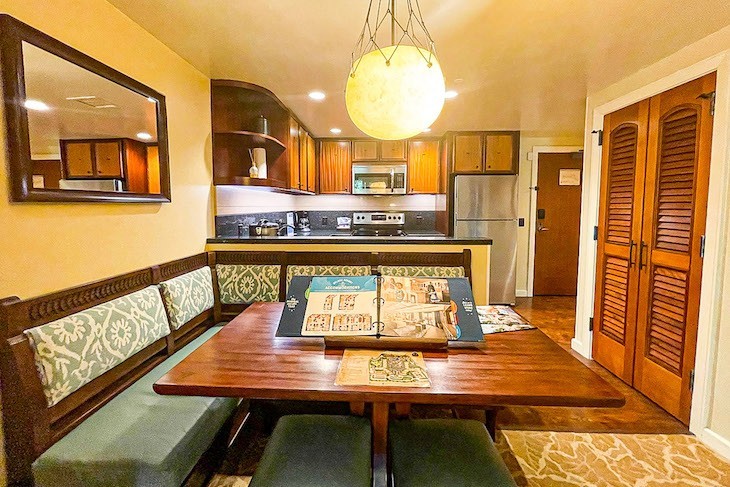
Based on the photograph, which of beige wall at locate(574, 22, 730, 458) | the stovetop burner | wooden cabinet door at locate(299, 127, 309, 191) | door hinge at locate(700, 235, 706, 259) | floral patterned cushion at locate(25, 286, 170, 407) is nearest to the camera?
floral patterned cushion at locate(25, 286, 170, 407)

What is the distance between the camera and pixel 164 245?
2314 mm

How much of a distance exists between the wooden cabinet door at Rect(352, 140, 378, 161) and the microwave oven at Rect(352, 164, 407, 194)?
0.37 ft

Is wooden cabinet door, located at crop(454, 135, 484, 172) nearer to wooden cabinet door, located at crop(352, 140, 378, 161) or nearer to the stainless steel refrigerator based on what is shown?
the stainless steel refrigerator

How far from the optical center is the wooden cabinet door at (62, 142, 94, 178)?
1589 millimetres

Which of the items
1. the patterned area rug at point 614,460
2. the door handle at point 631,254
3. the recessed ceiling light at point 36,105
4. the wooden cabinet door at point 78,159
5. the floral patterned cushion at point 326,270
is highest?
the recessed ceiling light at point 36,105

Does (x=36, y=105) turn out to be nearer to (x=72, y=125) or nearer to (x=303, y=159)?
(x=72, y=125)

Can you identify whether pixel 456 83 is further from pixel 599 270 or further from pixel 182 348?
pixel 182 348

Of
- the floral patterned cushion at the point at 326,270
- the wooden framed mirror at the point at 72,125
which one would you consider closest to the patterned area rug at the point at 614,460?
the floral patterned cushion at the point at 326,270

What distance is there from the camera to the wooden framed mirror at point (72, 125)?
53.8 inches

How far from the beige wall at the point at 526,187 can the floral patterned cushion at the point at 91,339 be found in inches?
177

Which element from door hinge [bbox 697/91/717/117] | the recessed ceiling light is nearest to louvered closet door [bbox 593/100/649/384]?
door hinge [bbox 697/91/717/117]

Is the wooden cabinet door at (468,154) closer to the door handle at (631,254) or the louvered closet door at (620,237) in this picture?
the louvered closet door at (620,237)

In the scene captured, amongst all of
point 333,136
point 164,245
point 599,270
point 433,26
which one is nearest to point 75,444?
point 164,245

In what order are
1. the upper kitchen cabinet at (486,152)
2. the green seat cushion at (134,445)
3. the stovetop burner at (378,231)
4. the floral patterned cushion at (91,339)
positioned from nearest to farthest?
the green seat cushion at (134,445), the floral patterned cushion at (91,339), the upper kitchen cabinet at (486,152), the stovetop burner at (378,231)
